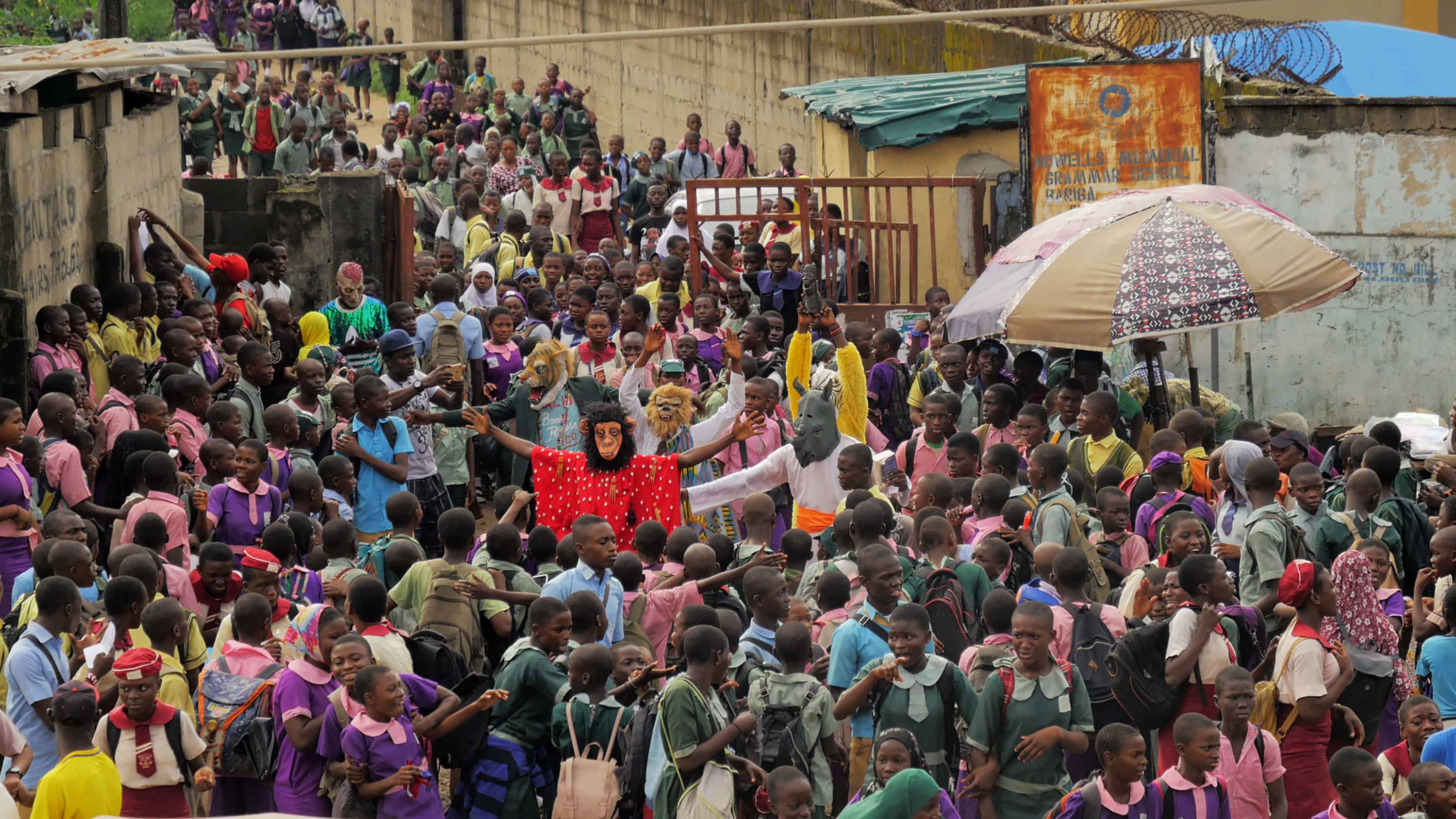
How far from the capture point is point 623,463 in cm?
931

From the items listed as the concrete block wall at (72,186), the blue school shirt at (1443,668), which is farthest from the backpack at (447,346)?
the blue school shirt at (1443,668)

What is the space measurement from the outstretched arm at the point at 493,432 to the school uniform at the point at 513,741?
2623 millimetres

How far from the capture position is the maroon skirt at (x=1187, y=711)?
689 cm

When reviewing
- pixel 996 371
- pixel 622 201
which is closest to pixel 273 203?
pixel 622 201

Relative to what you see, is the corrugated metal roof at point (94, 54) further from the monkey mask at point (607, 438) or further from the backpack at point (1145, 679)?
the backpack at point (1145, 679)

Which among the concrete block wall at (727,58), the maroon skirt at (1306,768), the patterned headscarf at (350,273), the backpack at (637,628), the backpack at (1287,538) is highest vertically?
the concrete block wall at (727,58)

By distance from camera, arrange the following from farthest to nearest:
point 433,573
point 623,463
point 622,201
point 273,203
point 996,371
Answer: point 622,201
point 273,203
point 996,371
point 623,463
point 433,573

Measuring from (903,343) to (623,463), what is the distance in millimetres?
4775

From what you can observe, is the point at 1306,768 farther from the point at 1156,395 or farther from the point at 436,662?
the point at 1156,395

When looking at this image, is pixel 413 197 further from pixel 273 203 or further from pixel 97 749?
pixel 97 749

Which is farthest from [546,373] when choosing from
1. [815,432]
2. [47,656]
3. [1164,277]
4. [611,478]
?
[47,656]

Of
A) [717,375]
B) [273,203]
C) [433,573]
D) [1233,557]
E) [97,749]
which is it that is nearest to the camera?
→ [97,749]

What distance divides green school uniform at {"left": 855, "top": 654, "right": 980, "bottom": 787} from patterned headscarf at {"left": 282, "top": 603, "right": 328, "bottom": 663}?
1.90 meters

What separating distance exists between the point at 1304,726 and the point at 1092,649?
784 mm
